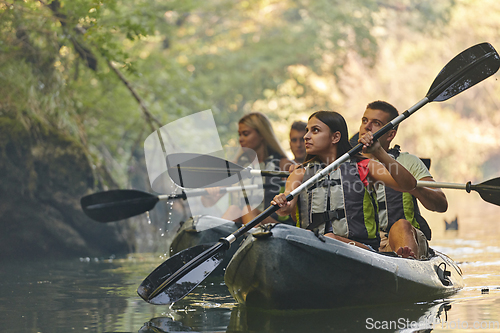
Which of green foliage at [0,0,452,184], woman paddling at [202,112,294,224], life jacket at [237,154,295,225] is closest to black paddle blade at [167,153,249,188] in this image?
life jacket at [237,154,295,225]

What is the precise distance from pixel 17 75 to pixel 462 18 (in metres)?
16.7

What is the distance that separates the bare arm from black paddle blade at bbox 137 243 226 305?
1.33 metres

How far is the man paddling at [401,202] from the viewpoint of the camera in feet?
11.8

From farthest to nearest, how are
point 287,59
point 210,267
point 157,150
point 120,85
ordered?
point 287,59 < point 120,85 < point 157,150 < point 210,267

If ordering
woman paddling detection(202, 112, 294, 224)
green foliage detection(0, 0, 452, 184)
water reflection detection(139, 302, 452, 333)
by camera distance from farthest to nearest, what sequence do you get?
green foliage detection(0, 0, 452, 184) → woman paddling detection(202, 112, 294, 224) → water reflection detection(139, 302, 452, 333)

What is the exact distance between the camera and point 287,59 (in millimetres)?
14602

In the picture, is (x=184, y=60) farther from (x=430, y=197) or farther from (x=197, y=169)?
(x=430, y=197)

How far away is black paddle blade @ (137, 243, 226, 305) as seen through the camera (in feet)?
10.5

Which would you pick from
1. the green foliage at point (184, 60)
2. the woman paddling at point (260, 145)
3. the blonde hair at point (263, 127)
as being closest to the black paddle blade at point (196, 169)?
the woman paddling at point (260, 145)

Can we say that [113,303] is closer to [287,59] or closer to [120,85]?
[120,85]


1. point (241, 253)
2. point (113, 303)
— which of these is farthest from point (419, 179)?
point (113, 303)

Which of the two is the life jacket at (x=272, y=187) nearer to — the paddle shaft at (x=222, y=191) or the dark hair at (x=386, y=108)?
the paddle shaft at (x=222, y=191)

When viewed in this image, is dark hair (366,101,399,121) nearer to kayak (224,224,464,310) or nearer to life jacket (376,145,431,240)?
life jacket (376,145,431,240)

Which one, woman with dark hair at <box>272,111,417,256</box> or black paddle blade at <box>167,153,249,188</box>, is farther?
black paddle blade at <box>167,153,249,188</box>
